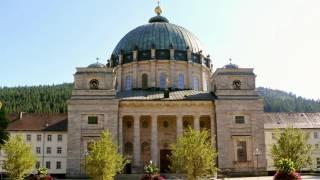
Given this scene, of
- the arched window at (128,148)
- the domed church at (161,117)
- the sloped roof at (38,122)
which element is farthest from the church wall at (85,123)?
the sloped roof at (38,122)

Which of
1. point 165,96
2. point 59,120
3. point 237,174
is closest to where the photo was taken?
point 237,174

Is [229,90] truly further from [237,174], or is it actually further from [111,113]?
[111,113]

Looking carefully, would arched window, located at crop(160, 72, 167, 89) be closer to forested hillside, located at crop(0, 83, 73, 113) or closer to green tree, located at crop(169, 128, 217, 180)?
green tree, located at crop(169, 128, 217, 180)

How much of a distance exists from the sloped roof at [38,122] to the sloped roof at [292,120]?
36.1 meters

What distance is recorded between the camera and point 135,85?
71000mm

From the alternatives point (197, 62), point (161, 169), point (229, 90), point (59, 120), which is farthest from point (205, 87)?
point (59, 120)

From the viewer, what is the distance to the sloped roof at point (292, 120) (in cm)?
7812

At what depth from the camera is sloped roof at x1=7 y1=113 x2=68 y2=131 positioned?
7575 centimetres

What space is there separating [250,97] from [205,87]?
1194 cm

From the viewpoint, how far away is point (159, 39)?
74.4 meters

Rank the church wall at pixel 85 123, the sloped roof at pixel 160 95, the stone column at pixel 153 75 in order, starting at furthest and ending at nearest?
1. the stone column at pixel 153 75
2. the sloped roof at pixel 160 95
3. the church wall at pixel 85 123

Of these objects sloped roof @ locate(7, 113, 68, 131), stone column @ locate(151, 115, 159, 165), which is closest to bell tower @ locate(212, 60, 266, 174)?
stone column @ locate(151, 115, 159, 165)

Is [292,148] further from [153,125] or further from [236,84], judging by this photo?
[153,125]

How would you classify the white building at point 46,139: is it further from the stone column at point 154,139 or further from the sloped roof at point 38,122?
the stone column at point 154,139
